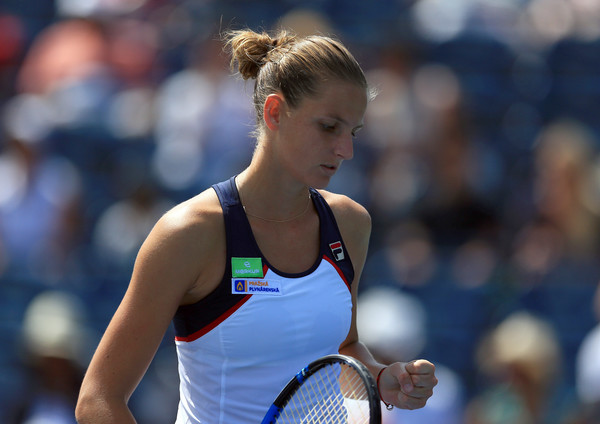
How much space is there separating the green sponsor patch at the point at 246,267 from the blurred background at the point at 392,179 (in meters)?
2.22

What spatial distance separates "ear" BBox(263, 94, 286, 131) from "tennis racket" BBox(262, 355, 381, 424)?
623 millimetres

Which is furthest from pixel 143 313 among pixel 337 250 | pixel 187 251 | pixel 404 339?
pixel 404 339

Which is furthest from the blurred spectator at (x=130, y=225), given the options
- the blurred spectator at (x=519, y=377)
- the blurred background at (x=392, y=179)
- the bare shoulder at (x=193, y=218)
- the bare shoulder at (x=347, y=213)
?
the bare shoulder at (x=193, y=218)

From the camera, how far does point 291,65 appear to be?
233 centimetres

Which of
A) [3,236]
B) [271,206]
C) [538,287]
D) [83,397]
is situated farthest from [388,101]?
[83,397]

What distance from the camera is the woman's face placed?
2.27 meters

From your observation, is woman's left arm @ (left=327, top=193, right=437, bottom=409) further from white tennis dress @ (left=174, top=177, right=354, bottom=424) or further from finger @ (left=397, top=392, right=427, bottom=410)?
white tennis dress @ (left=174, top=177, right=354, bottom=424)

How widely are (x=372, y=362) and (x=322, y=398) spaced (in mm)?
271

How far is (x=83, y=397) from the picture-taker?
217 cm

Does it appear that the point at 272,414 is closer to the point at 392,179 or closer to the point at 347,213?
the point at 347,213

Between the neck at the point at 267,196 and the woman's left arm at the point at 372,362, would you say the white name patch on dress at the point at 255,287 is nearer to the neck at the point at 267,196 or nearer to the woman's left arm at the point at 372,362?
the neck at the point at 267,196

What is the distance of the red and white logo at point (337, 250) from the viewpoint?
245 centimetres

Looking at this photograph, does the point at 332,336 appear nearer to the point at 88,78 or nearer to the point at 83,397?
the point at 83,397

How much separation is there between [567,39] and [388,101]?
4.34 feet
